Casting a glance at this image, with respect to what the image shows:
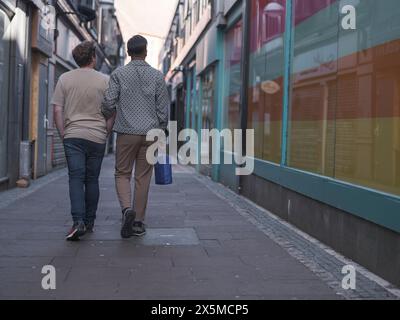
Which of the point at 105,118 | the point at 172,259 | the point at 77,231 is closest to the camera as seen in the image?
the point at 172,259

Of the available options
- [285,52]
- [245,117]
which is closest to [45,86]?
[245,117]

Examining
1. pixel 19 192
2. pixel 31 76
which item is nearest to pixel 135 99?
pixel 19 192

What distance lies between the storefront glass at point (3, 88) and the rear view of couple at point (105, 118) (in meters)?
4.39

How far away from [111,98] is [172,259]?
5.61 feet

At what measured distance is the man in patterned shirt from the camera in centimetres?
586

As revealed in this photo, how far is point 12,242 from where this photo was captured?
569cm

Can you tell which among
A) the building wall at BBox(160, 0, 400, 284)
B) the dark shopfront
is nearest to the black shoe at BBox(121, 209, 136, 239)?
the building wall at BBox(160, 0, 400, 284)

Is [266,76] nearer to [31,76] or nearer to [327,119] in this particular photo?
[327,119]

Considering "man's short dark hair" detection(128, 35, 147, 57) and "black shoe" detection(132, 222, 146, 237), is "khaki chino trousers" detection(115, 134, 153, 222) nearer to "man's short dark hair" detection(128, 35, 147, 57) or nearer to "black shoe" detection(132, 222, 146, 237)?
"black shoe" detection(132, 222, 146, 237)

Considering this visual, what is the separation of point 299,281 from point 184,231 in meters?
2.27

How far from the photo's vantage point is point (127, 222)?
5852 mm

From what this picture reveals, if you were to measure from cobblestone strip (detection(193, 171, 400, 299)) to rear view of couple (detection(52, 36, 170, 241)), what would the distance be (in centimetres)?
158

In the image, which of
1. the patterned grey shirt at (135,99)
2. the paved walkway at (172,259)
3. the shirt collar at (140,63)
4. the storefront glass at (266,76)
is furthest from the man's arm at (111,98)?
the storefront glass at (266,76)

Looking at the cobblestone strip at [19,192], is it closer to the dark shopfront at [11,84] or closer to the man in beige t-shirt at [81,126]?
the dark shopfront at [11,84]
